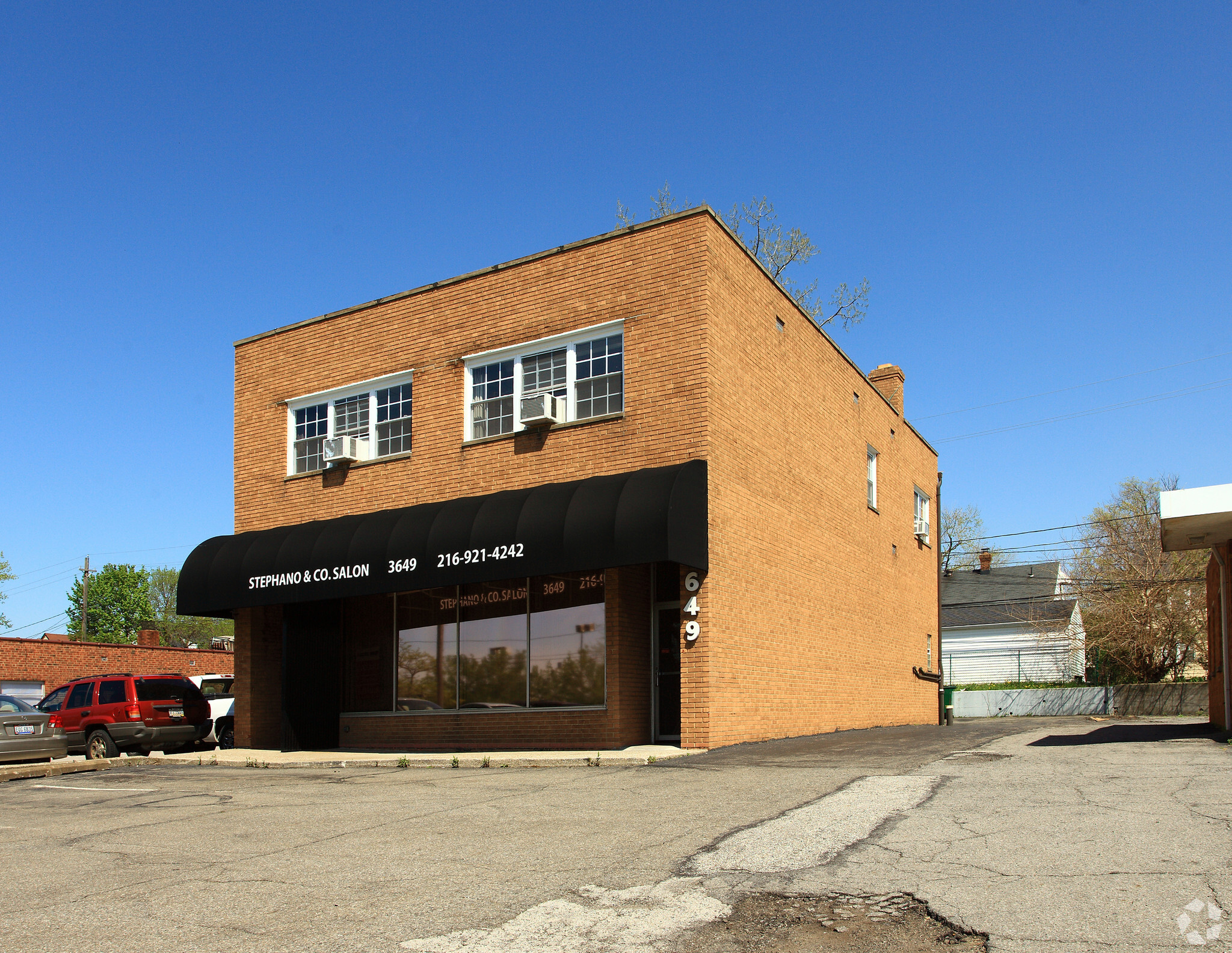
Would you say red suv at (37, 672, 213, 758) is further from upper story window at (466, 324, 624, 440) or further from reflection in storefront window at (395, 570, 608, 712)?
upper story window at (466, 324, 624, 440)

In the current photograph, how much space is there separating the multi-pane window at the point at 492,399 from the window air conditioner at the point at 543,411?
2.47ft

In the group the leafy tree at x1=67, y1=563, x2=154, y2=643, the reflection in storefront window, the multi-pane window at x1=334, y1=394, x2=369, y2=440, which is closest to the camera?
the reflection in storefront window

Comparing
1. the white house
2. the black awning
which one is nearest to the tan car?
the black awning

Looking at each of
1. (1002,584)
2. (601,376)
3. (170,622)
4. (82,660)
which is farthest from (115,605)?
(601,376)

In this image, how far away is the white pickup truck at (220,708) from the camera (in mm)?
22719

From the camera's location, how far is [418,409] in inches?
745

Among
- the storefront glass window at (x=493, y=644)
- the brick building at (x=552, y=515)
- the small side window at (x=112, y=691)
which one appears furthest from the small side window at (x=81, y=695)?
the storefront glass window at (x=493, y=644)

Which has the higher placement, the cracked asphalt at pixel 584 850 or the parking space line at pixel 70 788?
the cracked asphalt at pixel 584 850

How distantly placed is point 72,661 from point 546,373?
30.4 m

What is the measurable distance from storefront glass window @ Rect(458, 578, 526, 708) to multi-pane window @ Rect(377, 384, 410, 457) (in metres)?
3.14

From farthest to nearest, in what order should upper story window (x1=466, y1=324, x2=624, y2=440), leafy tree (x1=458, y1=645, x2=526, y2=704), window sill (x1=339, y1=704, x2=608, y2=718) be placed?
leafy tree (x1=458, y1=645, x2=526, y2=704), upper story window (x1=466, y1=324, x2=624, y2=440), window sill (x1=339, y1=704, x2=608, y2=718)

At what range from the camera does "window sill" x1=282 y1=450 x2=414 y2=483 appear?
1900 cm

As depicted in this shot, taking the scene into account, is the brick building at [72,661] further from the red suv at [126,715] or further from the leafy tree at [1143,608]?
the leafy tree at [1143,608]

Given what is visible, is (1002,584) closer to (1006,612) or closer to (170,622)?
(1006,612)
